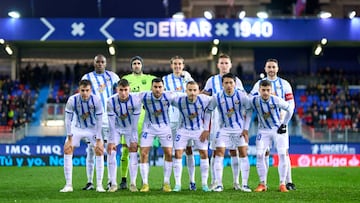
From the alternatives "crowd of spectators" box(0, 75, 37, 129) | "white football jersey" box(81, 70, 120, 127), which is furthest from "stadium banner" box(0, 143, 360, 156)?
"white football jersey" box(81, 70, 120, 127)

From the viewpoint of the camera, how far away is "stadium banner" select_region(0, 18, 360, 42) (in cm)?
3269

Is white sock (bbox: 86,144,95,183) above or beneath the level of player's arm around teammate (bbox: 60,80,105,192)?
beneath

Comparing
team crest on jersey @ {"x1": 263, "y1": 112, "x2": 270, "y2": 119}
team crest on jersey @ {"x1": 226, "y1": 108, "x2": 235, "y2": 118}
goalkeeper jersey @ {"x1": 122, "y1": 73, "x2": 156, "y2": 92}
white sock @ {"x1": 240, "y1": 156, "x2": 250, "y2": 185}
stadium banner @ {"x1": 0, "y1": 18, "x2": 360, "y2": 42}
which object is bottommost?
white sock @ {"x1": 240, "y1": 156, "x2": 250, "y2": 185}

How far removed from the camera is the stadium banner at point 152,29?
3269 cm

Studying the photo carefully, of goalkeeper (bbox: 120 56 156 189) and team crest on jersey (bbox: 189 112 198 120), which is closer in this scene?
team crest on jersey (bbox: 189 112 198 120)

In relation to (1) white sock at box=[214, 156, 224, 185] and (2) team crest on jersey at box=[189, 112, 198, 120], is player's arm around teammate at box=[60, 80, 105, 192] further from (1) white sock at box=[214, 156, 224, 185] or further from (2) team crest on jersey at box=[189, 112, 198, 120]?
(1) white sock at box=[214, 156, 224, 185]

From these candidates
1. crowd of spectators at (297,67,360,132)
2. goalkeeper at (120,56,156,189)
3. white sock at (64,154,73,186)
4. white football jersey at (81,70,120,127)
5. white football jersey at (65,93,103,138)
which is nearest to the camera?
white sock at (64,154,73,186)

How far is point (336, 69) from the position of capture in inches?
1508

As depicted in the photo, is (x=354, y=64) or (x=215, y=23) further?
(x=354, y=64)

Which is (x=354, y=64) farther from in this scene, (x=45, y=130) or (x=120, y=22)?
(x=45, y=130)

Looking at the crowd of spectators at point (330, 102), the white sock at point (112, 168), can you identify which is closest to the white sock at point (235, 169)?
the white sock at point (112, 168)

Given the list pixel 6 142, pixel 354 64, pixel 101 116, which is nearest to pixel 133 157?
pixel 101 116

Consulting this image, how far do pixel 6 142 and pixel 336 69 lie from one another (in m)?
19.5

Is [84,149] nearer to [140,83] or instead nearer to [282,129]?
[140,83]
